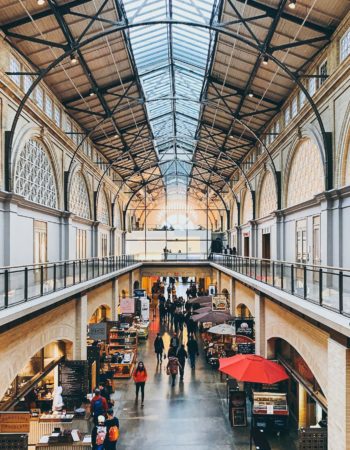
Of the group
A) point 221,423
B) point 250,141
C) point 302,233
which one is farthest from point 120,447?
point 250,141

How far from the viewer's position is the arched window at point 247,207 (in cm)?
3462

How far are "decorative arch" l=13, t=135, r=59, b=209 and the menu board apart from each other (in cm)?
639

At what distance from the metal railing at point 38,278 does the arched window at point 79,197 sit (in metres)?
8.18

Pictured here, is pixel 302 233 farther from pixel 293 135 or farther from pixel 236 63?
pixel 236 63

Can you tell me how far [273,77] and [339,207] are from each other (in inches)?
306

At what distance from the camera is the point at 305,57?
1695 centimetres

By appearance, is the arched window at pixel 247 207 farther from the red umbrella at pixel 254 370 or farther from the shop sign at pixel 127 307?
the red umbrella at pixel 254 370

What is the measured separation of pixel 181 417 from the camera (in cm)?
1562

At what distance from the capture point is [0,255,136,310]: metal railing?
9148 millimetres

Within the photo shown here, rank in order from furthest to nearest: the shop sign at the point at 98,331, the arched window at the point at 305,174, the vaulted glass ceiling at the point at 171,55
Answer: the shop sign at the point at 98,331
the arched window at the point at 305,174
the vaulted glass ceiling at the point at 171,55

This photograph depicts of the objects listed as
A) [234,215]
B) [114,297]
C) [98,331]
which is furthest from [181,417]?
[234,215]

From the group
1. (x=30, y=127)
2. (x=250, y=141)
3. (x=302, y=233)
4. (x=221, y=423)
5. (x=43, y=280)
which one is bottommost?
(x=221, y=423)

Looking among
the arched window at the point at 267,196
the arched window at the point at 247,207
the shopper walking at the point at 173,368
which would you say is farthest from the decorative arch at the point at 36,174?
the arched window at the point at 247,207

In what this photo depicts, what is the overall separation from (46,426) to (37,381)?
145 cm
